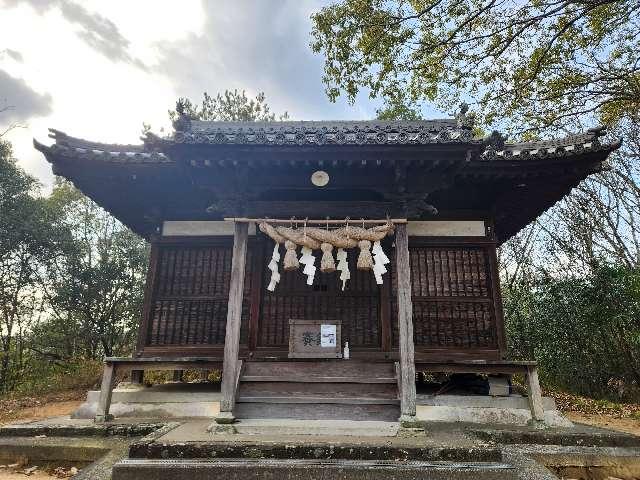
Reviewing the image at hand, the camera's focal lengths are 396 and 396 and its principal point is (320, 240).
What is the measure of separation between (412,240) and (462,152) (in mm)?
2491

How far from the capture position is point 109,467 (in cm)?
512

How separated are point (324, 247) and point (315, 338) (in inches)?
75.2

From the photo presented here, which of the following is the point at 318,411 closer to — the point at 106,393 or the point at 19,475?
the point at 106,393

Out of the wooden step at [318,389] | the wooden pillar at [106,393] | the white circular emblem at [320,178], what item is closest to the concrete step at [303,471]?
the wooden step at [318,389]

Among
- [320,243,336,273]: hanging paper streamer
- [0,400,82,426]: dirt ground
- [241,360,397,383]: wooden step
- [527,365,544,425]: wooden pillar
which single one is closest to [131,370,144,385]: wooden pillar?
[241,360,397,383]: wooden step

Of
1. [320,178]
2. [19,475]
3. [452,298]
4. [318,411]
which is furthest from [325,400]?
[19,475]

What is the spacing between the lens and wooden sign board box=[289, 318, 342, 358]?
7281 mm

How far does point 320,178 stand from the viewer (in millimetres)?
6910

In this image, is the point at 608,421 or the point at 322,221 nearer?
the point at 322,221

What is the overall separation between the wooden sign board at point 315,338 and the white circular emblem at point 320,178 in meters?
2.55

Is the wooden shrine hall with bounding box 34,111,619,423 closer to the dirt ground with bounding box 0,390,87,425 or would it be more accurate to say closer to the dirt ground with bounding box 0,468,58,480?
the dirt ground with bounding box 0,468,58,480

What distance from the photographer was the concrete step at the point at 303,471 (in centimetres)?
437

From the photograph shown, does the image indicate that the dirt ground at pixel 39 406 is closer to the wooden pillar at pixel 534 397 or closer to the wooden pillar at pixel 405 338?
the wooden pillar at pixel 405 338

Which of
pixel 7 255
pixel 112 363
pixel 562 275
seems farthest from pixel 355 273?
pixel 7 255
